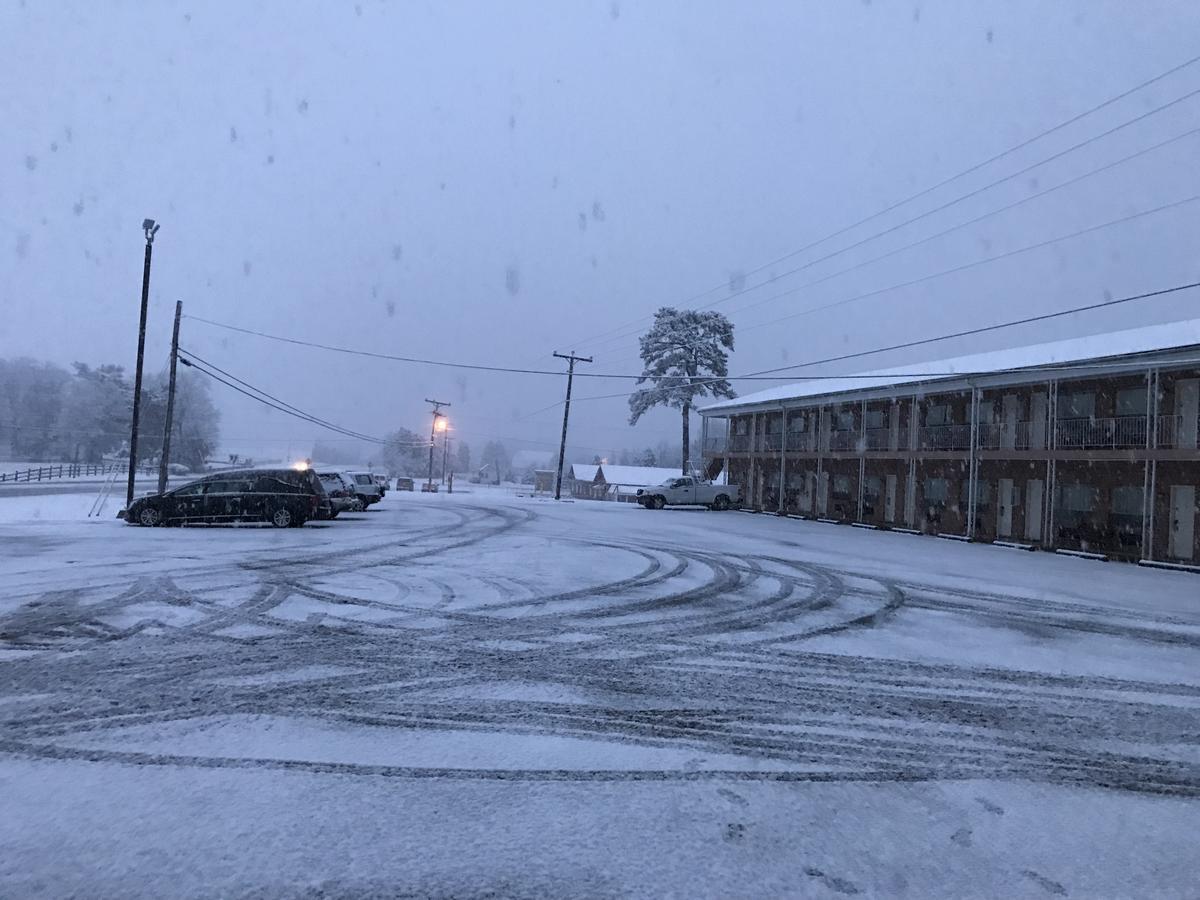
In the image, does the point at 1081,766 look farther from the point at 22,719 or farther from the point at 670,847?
the point at 22,719

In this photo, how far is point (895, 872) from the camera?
3.29m

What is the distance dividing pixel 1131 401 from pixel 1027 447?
3492 millimetres

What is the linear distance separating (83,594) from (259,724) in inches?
242

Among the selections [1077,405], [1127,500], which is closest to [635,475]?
[1077,405]

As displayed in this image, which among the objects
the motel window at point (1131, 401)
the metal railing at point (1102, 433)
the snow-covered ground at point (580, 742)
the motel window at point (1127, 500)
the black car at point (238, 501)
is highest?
the motel window at point (1131, 401)

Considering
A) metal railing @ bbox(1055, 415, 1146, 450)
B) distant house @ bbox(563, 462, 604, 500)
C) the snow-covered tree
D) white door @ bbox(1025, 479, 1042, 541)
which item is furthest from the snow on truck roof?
metal railing @ bbox(1055, 415, 1146, 450)

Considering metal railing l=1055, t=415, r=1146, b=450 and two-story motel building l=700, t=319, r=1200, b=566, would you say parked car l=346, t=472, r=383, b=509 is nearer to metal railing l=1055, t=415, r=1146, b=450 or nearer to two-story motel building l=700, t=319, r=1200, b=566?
two-story motel building l=700, t=319, r=1200, b=566

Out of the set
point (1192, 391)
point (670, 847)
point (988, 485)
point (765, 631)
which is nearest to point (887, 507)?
point (988, 485)

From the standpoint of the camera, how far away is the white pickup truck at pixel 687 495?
38250 mm

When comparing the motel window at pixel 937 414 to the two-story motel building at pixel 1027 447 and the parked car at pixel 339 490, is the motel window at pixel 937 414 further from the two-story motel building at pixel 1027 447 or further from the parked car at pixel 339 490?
the parked car at pixel 339 490

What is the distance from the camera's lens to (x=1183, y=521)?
21.2 m

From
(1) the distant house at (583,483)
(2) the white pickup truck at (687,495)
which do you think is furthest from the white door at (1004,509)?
(1) the distant house at (583,483)

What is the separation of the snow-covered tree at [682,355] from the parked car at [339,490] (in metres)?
32.3

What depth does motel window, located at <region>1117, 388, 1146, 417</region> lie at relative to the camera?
22.5 metres
